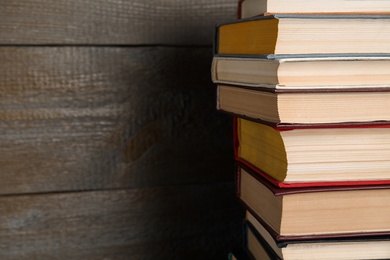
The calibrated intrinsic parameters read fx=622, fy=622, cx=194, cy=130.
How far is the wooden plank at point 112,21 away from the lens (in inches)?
33.9

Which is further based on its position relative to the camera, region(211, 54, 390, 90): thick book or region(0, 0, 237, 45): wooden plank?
region(0, 0, 237, 45): wooden plank

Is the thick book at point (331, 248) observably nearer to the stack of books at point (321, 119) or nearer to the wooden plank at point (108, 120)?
the stack of books at point (321, 119)

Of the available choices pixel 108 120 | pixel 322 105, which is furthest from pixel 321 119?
pixel 108 120

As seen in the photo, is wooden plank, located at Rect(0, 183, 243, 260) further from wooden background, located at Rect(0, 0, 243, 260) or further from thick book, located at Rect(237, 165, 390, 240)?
thick book, located at Rect(237, 165, 390, 240)

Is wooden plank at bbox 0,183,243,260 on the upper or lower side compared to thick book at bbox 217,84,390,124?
lower

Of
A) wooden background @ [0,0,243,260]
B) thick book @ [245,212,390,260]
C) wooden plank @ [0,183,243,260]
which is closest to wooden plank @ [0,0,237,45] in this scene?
wooden background @ [0,0,243,260]

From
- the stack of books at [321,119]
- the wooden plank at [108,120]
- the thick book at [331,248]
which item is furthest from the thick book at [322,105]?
the wooden plank at [108,120]

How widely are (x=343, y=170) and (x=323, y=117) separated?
7 centimetres

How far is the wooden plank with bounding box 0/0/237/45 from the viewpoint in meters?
0.86

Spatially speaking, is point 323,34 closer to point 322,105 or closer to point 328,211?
point 322,105

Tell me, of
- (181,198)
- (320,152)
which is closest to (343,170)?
(320,152)

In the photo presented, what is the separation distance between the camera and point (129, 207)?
937mm

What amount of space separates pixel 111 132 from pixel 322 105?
1.23 feet

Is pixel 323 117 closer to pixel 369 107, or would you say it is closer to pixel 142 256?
pixel 369 107
